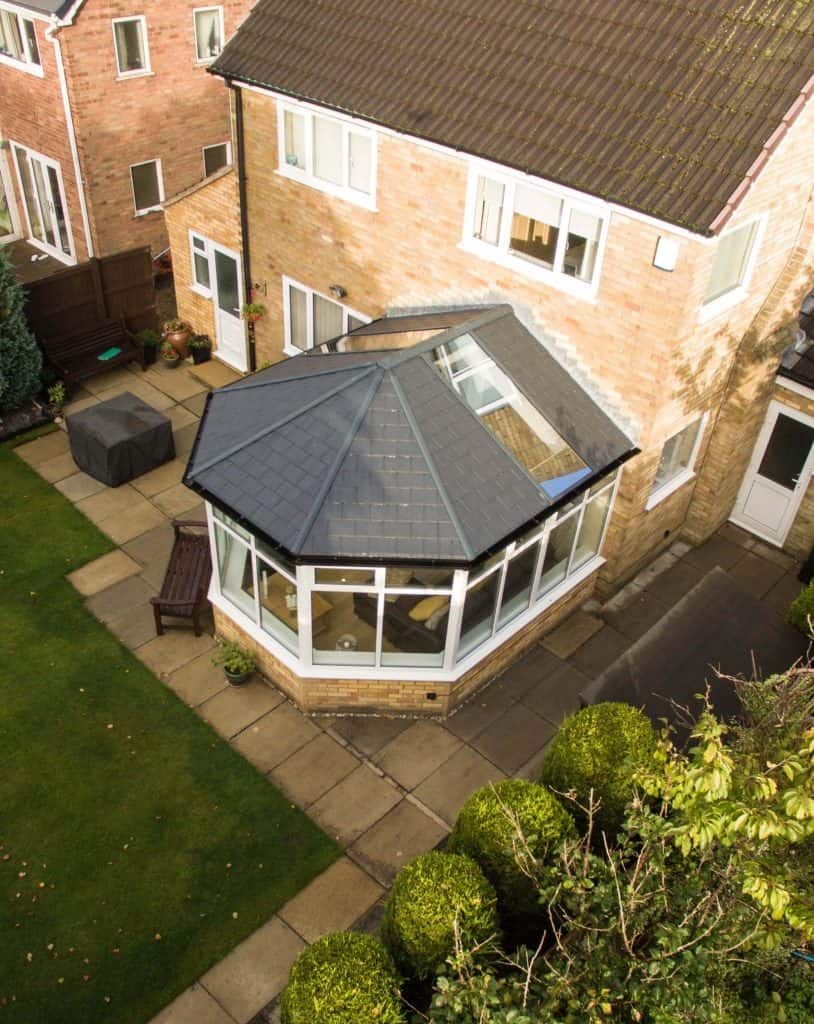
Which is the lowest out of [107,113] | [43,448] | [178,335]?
[43,448]

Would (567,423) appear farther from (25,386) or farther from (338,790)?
(25,386)

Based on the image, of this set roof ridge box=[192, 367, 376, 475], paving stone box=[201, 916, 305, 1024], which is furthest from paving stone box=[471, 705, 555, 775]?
roof ridge box=[192, 367, 376, 475]

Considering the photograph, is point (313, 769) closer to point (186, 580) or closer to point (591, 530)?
point (186, 580)

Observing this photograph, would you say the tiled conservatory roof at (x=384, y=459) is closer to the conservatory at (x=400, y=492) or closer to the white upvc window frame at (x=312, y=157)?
the conservatory at (x=400, y=492)

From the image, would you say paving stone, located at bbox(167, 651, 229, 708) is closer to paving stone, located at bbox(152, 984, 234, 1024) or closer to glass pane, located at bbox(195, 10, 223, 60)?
paving stone, located at bbox(152, 984, 234, 1024)

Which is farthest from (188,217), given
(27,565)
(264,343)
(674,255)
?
(674,255)

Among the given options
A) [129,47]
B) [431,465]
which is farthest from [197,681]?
[129,47]

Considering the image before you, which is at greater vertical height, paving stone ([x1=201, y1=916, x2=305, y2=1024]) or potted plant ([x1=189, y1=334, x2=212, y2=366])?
potted plant ([x1=189, y1=334, x2=212, y2=366])
